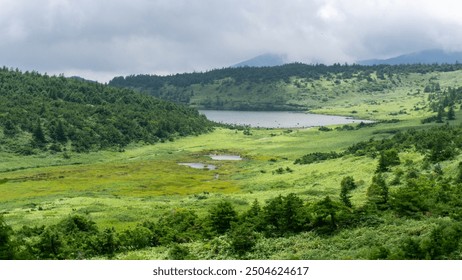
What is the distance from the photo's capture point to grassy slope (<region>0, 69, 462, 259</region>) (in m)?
41.2

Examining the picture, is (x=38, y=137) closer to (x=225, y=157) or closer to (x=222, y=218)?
(x=225, y=157)

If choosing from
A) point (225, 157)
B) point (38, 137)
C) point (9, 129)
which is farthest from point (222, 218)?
point (9, 129)

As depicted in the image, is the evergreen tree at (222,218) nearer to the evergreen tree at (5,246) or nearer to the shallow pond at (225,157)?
the evergreen tree at (5,246)

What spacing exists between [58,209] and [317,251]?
5675 cm

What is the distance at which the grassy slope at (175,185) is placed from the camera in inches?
1620

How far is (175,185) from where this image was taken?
4491 inches

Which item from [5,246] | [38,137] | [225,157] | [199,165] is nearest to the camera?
[5,246]

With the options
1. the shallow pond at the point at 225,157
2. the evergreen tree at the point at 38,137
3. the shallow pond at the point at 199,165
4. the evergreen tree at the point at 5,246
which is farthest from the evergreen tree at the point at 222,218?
the evergreen tree at the point at 38,137

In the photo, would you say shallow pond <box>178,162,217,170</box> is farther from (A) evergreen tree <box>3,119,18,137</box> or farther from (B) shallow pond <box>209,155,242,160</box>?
(A) evergreen tree <box>3,119,18,137</box>

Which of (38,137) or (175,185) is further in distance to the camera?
(38,137)

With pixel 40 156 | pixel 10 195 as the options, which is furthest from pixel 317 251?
pixel 40 156

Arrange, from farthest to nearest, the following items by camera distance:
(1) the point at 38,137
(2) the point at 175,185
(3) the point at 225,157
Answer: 1. (1) the point at 38,137
2. (3) the point at 225,157
3. (2) the point at 175,185

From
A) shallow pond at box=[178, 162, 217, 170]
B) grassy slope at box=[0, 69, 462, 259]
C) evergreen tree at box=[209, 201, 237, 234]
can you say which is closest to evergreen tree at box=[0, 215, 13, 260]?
grassy slope at box=[0, 69, 462, 259]

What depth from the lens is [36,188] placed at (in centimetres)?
10988
